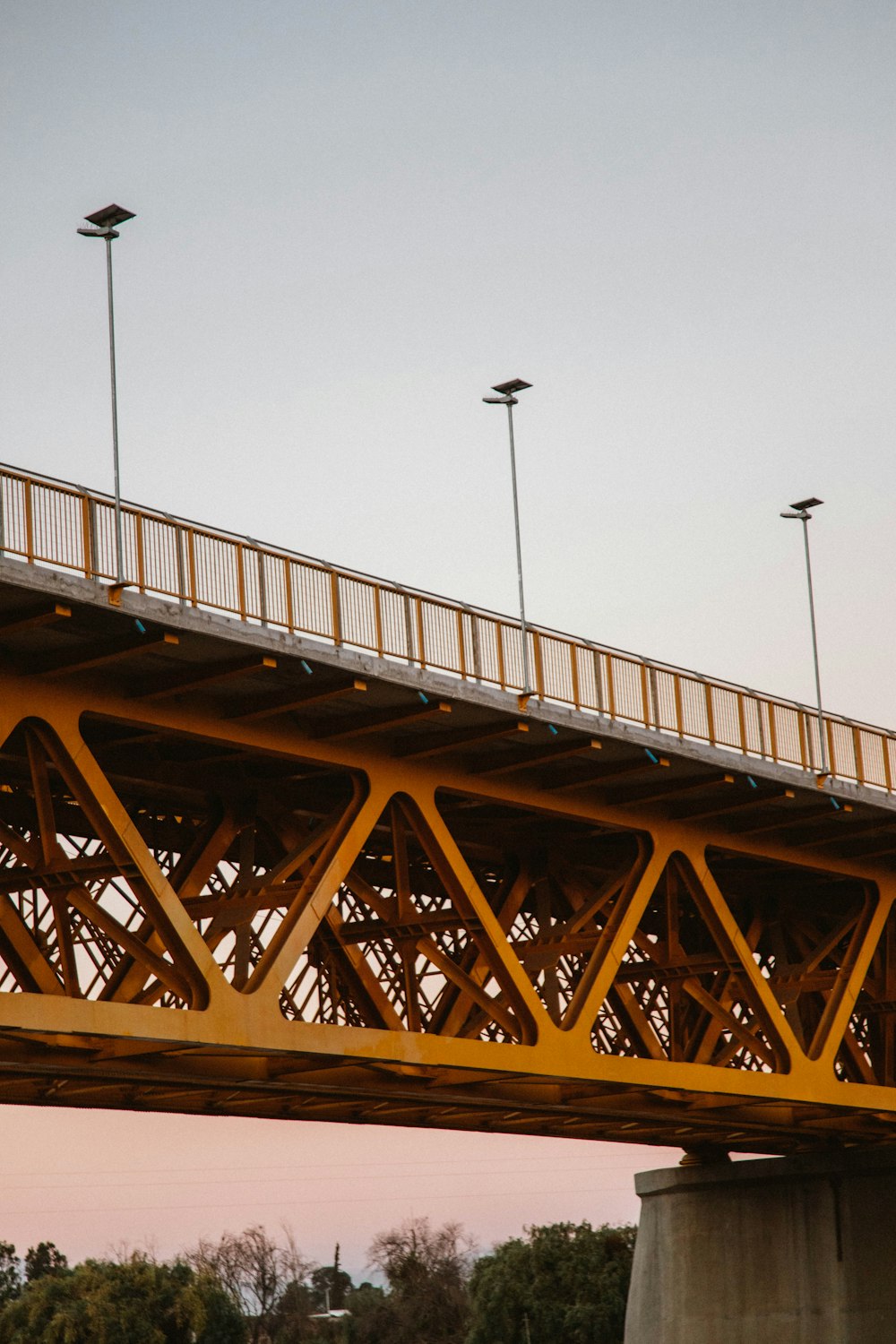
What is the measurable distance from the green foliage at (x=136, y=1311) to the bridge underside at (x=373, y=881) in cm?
7659

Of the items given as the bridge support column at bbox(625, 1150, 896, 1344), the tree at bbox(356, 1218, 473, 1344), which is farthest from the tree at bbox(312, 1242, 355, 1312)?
the bridge support column at bbox(625, 1150, 896, 1344)

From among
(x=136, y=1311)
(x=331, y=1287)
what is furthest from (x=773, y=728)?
(x=331, y=1287)

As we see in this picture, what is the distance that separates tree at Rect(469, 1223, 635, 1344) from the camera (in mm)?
96750

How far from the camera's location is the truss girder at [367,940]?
2300 cm

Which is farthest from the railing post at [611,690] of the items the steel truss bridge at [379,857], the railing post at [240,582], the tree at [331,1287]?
the tree at [331,1287]

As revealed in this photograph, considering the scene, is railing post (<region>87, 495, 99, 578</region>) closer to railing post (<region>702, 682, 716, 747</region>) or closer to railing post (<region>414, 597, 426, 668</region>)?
railing post (<region>414, 597, 426, 668</region>)

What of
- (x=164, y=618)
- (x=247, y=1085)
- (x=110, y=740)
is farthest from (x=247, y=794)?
(x=164, y=618)

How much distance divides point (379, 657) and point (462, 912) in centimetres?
361

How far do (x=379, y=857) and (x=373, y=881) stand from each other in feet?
8.00

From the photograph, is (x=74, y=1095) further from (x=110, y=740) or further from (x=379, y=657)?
(x=379, y=657)

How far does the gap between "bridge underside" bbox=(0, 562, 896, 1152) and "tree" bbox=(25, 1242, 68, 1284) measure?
12949 cm

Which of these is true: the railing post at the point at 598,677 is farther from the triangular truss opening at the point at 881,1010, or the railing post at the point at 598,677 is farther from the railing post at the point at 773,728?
the triangular truss opening at the point at 881,1010

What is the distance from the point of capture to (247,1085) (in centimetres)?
2586

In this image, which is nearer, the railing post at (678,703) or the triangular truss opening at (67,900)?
the triangular truss opening at (67,900)
